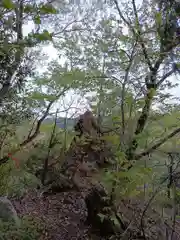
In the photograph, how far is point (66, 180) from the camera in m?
3.70

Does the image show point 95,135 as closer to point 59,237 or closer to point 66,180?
point 66,180

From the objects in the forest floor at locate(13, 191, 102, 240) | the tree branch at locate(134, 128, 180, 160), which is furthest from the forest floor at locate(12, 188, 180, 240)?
the tree branch at locate(134, 128, 180, 160)

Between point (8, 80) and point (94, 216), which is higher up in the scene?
point (8, 80)

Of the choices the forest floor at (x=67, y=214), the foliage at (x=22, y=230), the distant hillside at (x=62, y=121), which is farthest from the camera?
the distant hillside at (x=62, y=121)

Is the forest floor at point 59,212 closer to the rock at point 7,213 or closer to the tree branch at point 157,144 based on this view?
the rock at point 7,213

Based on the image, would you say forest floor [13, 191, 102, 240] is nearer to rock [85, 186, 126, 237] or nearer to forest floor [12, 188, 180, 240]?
forest floor [12, 188, 180, 240]

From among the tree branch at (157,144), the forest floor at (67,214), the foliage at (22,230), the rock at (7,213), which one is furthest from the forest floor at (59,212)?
the tree branch at (157,144)

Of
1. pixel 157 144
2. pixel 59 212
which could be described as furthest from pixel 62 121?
pixel 157 144

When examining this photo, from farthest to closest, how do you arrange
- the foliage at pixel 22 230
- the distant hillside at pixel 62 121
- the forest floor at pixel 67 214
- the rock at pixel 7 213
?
1. the distant hillside at pixel 62 121
2. the forest floor at pixel 67 214
3. the rock at pixel 7 213
4. the foliage at pixel 22 230

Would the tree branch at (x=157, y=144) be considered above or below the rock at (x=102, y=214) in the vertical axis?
above

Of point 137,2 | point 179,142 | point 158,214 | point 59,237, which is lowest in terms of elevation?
point 59,237

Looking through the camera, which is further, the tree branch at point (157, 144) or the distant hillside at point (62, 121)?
the distant hillside at point (62, 121)

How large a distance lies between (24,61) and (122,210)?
2.49 metres

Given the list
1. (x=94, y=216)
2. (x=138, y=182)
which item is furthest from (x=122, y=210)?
(x=138, y=182)
